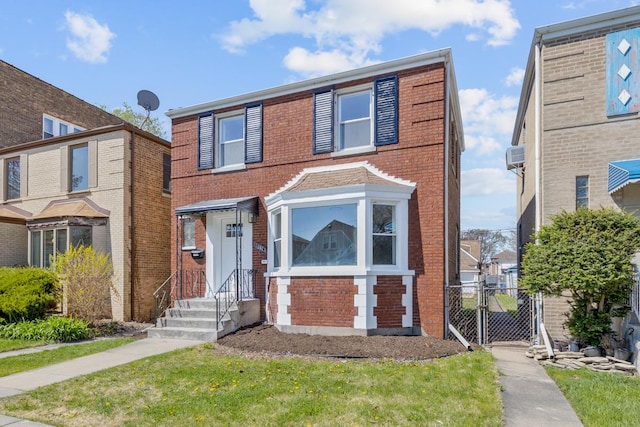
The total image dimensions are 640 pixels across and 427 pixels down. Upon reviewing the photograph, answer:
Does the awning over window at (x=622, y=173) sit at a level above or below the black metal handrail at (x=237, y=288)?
above

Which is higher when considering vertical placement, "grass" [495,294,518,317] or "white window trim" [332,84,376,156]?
"white window trim" [332,84,376,156]

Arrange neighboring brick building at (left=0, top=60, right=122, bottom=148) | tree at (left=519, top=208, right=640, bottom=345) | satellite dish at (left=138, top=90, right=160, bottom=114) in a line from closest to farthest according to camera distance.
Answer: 1. tree at (left=519, top=208, right=640, bottom=345)
2. satellite dish at (left=138, top=90, right=160, bottom=114)
3. neighboring brick building at (left=0, top=60, right=122, bottom=148)

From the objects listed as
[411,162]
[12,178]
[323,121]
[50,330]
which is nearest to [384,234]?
[411,162]

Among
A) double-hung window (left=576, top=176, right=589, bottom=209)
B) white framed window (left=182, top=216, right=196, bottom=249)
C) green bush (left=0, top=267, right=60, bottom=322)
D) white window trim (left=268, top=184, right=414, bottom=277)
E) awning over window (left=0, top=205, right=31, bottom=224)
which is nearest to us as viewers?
double-hung window (left=576, top=176, right=589, bottom=209)

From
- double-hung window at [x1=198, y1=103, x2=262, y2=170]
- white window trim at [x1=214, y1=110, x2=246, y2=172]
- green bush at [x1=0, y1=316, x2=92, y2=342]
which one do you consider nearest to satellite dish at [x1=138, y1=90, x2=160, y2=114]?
double-hung window at [x1=198, y1=103, x2=262, y2=170]

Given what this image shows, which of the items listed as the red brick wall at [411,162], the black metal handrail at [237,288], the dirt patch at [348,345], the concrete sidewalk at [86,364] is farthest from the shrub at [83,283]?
the dirt patch at [348,345]

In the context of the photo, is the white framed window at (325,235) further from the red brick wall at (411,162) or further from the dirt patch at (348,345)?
the dirt patch at (348,345)

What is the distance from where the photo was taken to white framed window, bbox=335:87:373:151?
1077cm

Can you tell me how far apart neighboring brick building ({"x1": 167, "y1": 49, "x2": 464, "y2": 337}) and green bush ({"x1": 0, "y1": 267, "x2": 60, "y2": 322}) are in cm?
344

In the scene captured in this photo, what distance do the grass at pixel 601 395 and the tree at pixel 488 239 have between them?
72184mm

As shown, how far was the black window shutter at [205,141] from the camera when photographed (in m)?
12.5

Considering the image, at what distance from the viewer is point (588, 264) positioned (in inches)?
284

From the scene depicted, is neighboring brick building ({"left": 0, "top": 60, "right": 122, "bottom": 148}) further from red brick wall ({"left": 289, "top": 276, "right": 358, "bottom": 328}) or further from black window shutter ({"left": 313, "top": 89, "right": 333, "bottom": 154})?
red brick wall ({"left": 289, "top": 276, "right": 358, "bottom": 328})

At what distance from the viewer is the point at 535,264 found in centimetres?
780
